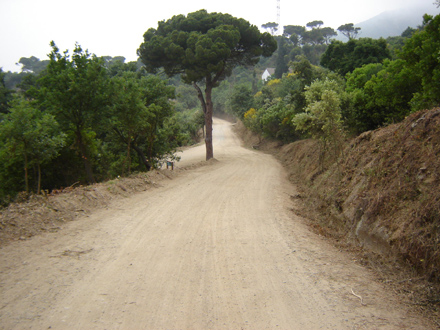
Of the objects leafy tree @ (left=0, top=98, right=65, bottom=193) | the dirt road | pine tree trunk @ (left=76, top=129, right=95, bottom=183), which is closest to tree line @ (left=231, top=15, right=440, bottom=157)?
the dirt road

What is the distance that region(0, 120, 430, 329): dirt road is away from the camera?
4.34m

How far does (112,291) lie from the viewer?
4.98 m

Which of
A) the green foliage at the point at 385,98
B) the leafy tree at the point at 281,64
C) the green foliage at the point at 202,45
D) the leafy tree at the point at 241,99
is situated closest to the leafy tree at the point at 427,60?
the green foliage at the point at 385,98

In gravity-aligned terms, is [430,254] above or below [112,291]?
above

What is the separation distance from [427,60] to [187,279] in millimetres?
11466

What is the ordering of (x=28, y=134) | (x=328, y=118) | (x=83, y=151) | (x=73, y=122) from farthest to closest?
(x=83, y=151), (x=73, y=122), (x=328, y=118), (x=28, y=134)

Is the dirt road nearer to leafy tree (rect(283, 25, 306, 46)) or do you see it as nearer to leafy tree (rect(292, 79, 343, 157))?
leafy tree (rect(292, 79, 343, 157))

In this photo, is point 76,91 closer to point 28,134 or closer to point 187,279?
point 28,134

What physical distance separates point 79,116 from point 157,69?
11.0 meters

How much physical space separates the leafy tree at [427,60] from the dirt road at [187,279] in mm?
6814

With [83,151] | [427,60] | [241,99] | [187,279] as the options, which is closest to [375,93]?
[427,60]

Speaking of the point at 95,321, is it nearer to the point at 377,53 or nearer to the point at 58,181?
the point at 58,181

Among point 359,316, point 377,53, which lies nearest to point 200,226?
point 359,316

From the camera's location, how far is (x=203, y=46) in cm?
2225
